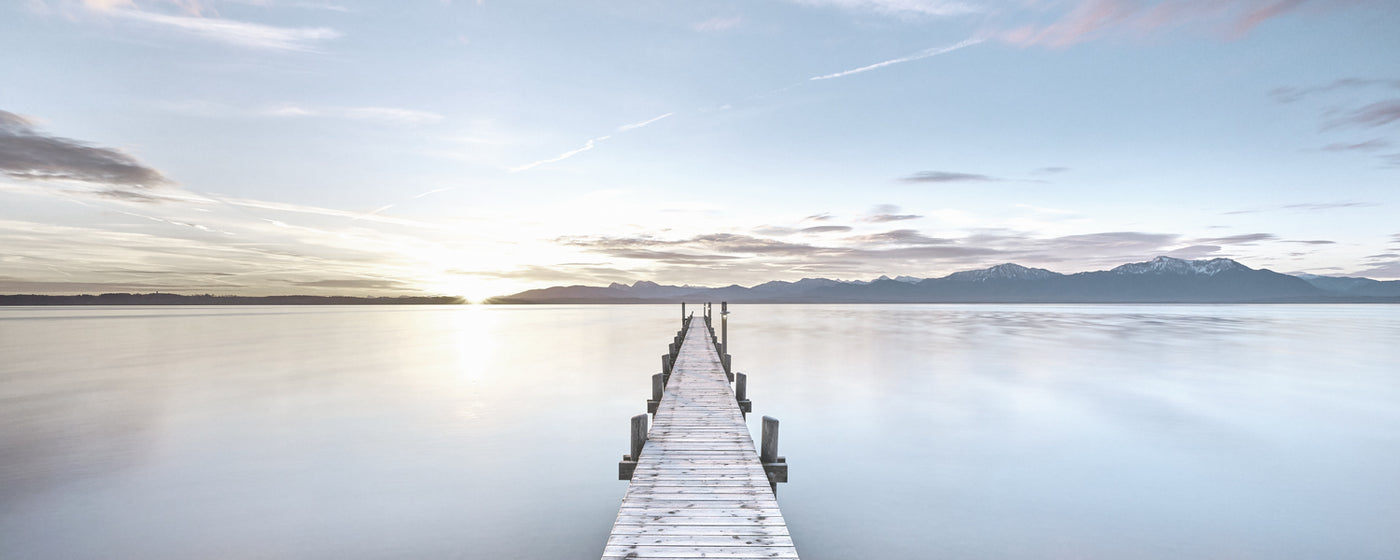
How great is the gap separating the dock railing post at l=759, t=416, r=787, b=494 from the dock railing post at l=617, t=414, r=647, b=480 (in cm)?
187

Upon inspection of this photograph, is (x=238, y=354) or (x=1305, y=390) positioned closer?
(x=1305, y=390)

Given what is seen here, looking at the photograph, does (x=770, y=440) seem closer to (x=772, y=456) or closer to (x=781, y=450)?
(x=772, y=456)

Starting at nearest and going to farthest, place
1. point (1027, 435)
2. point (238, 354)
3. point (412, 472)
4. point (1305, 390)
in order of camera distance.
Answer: point (412, 472)
point (1027, 435)
point (1305, 390)
point (238, 354)

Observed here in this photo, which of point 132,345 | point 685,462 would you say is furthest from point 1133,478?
point 132,345

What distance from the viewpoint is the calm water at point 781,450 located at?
390 inches

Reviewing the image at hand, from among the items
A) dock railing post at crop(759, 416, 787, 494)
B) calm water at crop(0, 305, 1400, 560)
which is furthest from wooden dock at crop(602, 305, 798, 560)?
calm water at crop(0, 305, 1400, 560)

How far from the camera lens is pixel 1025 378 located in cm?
2733

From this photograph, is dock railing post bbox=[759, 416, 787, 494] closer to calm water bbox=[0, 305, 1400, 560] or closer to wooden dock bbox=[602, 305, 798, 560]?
wooden dock bbox=[602, 305, 798, 560]

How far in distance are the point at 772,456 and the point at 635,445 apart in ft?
7.00

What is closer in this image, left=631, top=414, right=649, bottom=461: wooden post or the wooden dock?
the wooden dock

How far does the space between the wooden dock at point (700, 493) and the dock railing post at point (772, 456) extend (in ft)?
0.05

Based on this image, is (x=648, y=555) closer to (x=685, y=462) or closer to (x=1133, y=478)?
(x=685, y=462)

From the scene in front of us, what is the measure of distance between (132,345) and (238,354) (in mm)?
15853

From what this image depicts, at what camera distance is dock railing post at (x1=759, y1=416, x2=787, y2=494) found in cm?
947
